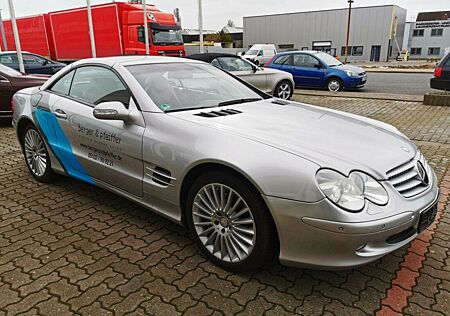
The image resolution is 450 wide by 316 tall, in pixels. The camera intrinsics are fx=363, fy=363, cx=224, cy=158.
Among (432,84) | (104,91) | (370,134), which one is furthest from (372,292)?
(432,84)

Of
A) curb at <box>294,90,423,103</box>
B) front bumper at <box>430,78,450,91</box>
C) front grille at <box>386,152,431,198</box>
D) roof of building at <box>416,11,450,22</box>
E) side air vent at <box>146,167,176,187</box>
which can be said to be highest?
roof of building at <box>416,11,450,22</box>

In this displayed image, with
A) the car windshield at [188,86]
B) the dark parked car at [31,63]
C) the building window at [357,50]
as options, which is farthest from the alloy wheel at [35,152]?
the building window at [357,50]

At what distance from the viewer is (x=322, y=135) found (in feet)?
8.57

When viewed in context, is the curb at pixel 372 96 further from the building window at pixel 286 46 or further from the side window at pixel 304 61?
the building window at pixel 286 46

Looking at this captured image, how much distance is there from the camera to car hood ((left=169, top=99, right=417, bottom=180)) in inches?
90.3

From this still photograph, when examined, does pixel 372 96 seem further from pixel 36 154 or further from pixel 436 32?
pixel 436 32

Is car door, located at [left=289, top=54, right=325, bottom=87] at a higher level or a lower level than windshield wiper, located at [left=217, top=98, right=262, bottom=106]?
lower

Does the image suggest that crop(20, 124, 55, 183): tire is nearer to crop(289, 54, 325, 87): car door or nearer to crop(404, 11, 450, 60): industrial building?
crop(289, 54, 325, 87): car door

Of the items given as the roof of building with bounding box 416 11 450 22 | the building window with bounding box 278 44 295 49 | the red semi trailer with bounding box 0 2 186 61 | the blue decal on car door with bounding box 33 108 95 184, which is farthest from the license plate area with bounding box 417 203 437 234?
the roof of building with bounding box 416 11 450 22

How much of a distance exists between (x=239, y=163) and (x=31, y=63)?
502 inches

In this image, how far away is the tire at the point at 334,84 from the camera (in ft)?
41.0

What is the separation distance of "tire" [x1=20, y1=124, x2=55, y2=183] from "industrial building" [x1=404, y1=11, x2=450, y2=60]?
190 feet

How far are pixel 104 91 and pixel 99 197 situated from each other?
47.1 inches

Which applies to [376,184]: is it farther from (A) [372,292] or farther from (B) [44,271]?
(B) [44,271]
